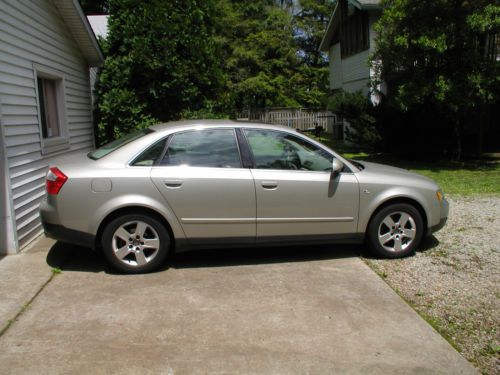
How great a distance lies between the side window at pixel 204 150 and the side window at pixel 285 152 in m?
0.24

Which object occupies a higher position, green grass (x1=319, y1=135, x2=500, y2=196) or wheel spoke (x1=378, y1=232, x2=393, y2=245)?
wheel spoke (x1=378, y1=232, x2=393, y2=245)

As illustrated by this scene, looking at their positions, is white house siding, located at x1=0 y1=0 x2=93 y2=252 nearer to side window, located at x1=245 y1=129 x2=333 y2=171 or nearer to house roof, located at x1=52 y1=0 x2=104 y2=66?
house roof, located at x1=52 y1=0 x2=104 y2=66

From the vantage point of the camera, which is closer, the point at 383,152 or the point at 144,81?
the point at 144,81

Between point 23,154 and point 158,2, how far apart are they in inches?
190

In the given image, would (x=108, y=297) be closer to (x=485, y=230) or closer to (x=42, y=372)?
(x=42, y=372)

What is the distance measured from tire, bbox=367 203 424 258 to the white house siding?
4314 millimetres

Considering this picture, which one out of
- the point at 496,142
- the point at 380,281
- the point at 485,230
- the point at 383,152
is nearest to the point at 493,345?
the point at 380,281

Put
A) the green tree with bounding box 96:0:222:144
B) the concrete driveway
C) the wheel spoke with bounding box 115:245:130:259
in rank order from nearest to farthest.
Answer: the concrete driveway
the wheel spoke with bounding box 115:245:130:259
the green tree with bounding box 96:0:222:144

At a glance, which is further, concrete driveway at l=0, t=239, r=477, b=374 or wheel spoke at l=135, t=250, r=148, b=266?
wheel spoke at l=135, t=250, r=148, b=266

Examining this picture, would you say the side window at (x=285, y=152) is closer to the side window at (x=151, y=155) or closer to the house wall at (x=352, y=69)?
the side window at (x=151, y=155)

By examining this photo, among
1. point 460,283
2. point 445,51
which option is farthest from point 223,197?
point 445,51

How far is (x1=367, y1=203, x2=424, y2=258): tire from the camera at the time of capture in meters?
5.43

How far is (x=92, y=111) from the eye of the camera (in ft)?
34.1

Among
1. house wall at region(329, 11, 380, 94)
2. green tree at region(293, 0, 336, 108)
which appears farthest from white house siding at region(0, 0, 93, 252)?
green tree at region(293, 0, 336, 108)
